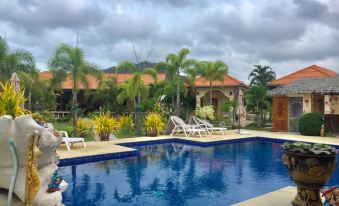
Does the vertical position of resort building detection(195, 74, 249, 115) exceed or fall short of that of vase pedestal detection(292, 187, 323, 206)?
it exceeds it

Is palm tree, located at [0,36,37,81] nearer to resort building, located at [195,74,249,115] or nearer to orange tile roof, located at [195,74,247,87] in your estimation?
resort building, located at [195,74,249,115]

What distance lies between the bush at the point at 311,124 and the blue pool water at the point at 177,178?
5.57m

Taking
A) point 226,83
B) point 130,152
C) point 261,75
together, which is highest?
point 261,75

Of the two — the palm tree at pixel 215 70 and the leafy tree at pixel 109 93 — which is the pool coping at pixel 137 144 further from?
the leafy tree at pixel 109 93

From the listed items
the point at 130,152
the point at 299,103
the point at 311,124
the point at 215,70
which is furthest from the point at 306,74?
the point at 130,152

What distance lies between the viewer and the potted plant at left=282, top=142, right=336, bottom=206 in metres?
4.91

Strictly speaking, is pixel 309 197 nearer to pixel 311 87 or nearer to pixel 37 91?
pixel 311 87

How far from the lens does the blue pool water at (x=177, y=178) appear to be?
22.9 feet

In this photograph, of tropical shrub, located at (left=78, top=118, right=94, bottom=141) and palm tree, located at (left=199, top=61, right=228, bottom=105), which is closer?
tropical shrub, located at (left=78, top=118, right=94, bottom=141)

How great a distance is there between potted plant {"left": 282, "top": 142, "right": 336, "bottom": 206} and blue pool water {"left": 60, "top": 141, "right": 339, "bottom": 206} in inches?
75.0

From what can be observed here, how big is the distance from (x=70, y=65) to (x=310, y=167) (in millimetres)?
11448

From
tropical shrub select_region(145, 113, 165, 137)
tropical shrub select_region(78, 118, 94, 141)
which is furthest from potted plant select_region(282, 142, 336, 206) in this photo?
tropical shrub select_region(78, 118, 94, 141)

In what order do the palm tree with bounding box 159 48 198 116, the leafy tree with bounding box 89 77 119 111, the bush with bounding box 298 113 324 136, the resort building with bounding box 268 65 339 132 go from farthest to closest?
1. the leafy tree with bounding box 89 77 119 111
2. the palm tree with bounding box 159 48 198 116
3. the resort building with bounding box 268 65 339 132
4. the bush with bounding box 298 113 324 136

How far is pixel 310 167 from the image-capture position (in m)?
4.92
